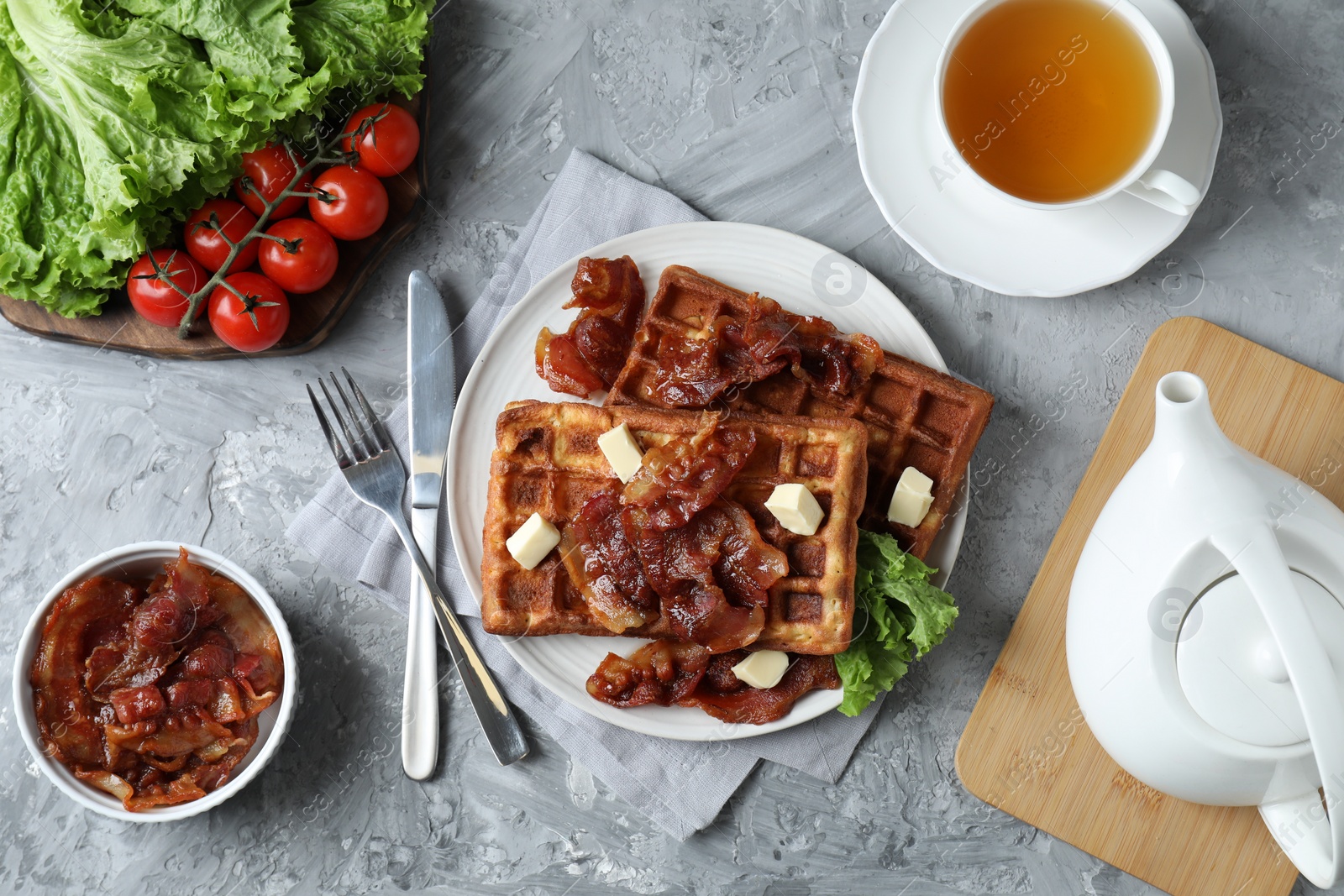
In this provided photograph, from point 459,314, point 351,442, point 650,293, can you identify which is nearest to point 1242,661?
point 650,293

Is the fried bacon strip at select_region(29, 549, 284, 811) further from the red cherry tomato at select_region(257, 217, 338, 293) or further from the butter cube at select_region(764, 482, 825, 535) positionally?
the butter cube at select_region(764, 482, 825, 535)

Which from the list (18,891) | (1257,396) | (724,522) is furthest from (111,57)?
(1257,396)

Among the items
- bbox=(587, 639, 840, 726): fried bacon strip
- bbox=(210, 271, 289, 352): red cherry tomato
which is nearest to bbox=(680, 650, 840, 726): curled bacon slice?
bbox=(587, 639, 840, 726): fried bacon strip

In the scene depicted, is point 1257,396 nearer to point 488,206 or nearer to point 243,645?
point 488,206

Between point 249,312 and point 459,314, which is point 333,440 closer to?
point 249,312

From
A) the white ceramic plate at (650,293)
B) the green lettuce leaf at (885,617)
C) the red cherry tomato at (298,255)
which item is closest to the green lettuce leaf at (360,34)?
the red cherry tomato at (298,255)

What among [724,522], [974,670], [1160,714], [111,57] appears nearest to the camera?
[1160,714]

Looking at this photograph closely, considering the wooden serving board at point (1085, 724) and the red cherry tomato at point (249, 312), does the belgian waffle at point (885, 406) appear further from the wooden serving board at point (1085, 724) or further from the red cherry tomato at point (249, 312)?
the red cherry tomato at point (249, 312)
